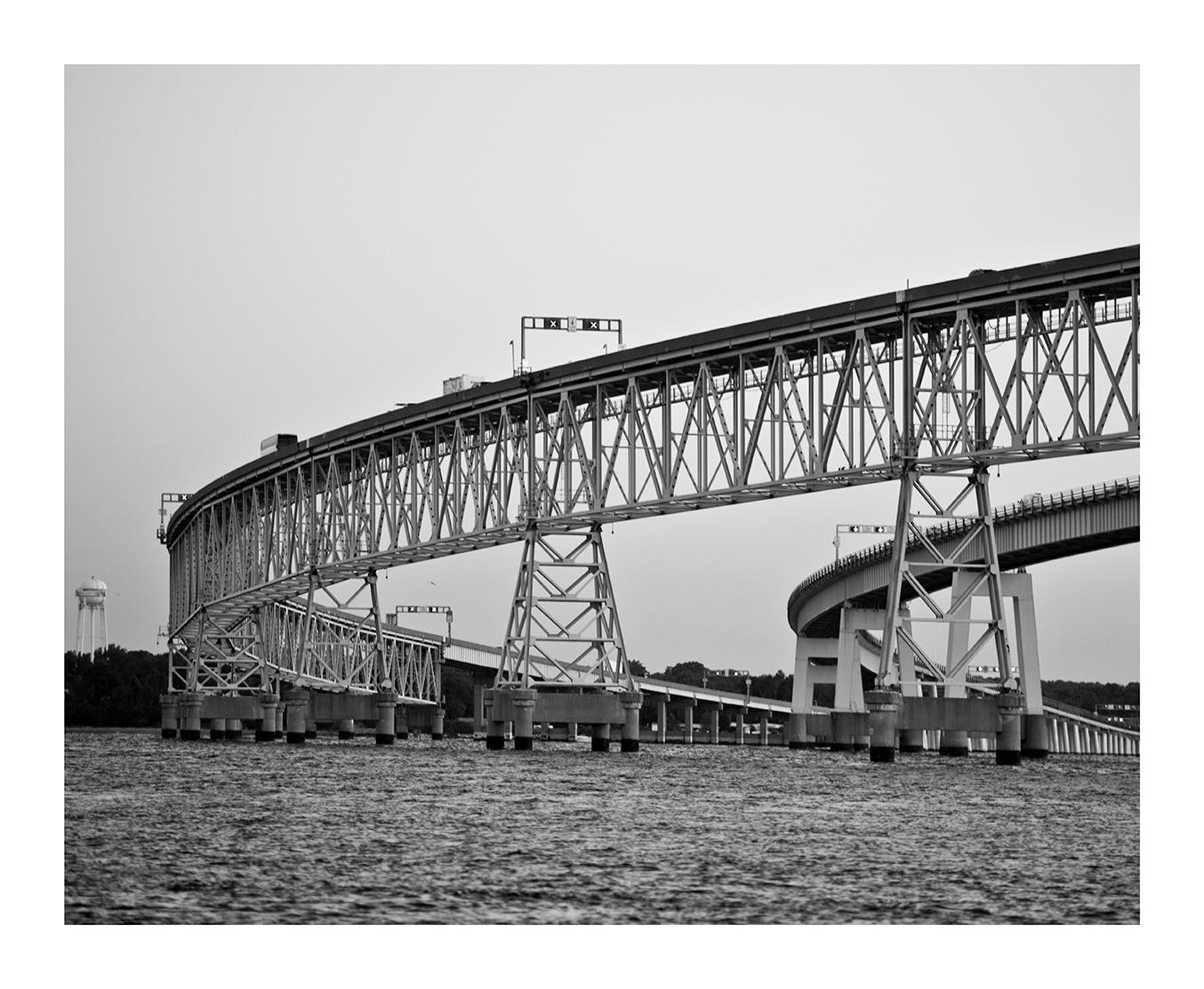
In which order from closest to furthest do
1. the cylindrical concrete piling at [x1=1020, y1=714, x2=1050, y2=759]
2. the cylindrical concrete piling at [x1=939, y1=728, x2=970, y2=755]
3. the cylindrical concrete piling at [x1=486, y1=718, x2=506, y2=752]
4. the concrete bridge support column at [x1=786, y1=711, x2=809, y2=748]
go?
the cylindrical concrete piling at [x1=1020, y1=714, x2=1050, y2=759]
the cylindrical concrete piling at [x1=939, y1=728, x2=970, y2=755]
the cylindrical concrete piling at [x1=486, y1=718, x2=506, y2=752]
the concrete bridge support column at [x1=786, y1=711, x2=809, y2=748]

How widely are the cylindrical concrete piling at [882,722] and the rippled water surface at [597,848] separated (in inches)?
102

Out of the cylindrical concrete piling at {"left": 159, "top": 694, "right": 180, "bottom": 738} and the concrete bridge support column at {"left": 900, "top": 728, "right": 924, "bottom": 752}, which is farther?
the cylindrical concrete piling at {"left": 159, "top": 694, "right": 180, "bottom": 738}

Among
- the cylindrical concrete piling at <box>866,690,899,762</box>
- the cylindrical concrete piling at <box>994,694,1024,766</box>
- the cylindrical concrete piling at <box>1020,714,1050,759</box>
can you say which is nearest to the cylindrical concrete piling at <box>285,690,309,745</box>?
the cylindrical concrete piling at <box>866,690,899,762</box>

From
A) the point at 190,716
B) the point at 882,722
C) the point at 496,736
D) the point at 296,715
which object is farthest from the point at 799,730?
the point at 190,716

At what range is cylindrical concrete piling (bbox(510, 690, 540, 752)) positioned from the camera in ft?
271

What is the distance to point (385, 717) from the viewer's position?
107375mm

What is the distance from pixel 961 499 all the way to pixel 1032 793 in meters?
16.2

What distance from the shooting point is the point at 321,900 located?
98.3 ft

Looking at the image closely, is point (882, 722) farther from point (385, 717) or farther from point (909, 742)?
point (385, 717)

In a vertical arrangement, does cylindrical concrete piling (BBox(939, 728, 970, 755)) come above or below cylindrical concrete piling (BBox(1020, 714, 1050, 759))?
below

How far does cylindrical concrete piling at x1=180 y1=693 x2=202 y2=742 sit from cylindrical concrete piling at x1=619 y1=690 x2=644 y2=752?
47.5 meters

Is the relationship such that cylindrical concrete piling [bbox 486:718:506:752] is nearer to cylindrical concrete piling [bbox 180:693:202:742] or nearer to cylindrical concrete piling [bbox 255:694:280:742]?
cylindrical concrete piling [bbox 255:694:280:742]

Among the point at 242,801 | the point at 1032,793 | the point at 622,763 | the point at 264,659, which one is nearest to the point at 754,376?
the point at 622,763

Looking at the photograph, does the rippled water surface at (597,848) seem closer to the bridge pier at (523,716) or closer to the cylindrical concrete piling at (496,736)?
the bridge pier at (523,716)
